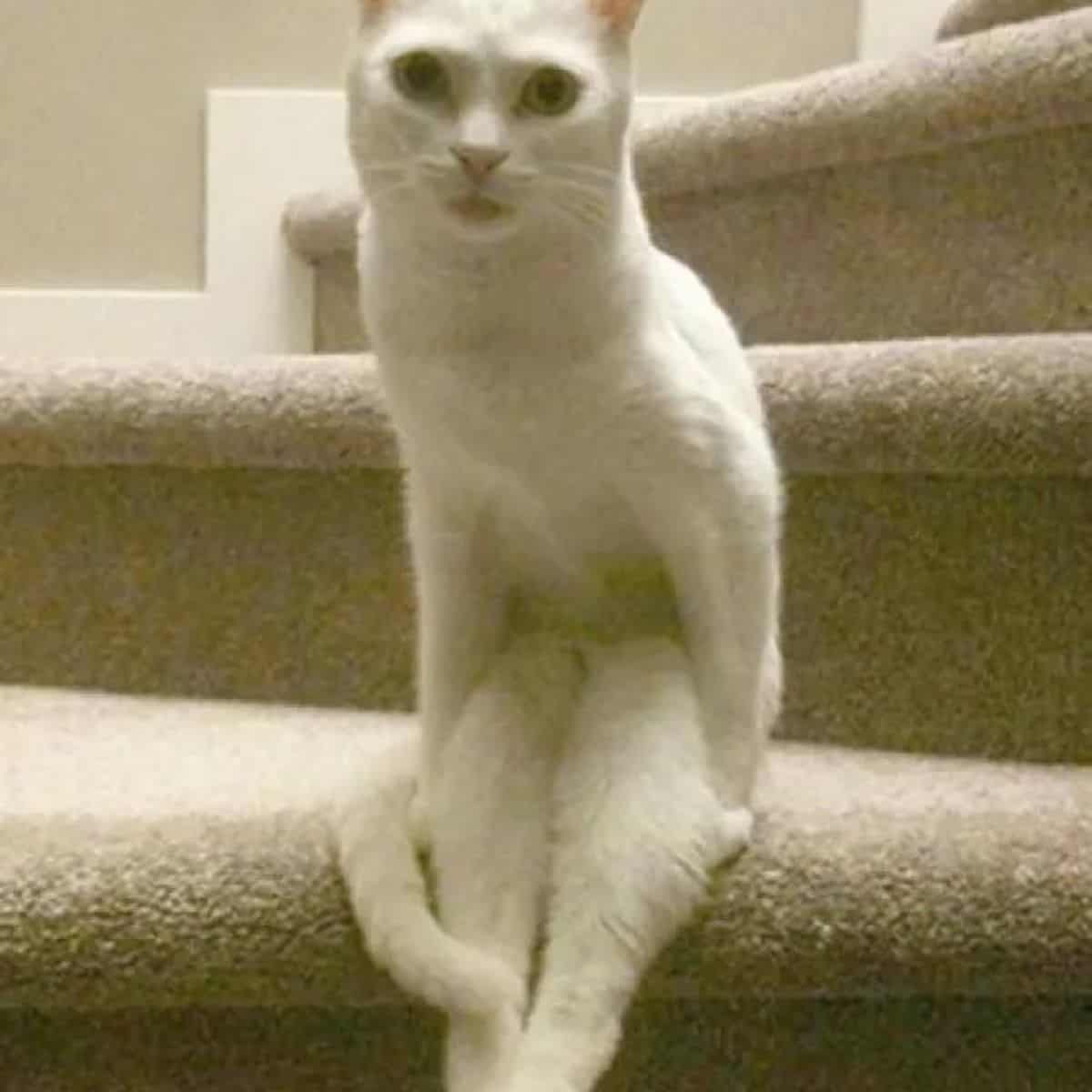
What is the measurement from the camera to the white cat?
2.29 feet

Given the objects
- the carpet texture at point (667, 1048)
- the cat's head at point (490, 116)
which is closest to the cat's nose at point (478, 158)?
the cat's head at point (490, 116)

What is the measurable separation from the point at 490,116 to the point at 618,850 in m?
0.29

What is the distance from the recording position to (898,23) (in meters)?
1.67

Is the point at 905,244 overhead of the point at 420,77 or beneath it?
beneath

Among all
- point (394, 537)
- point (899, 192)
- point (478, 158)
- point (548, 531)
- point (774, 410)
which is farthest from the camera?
point (899, 192)

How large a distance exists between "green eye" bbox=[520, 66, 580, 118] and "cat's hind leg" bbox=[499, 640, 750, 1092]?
0.24 m

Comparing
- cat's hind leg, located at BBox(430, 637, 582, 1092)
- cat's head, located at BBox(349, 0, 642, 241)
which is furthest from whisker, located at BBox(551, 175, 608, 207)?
cat's hind leg, located at BBox(430, 637, 582, 1092)

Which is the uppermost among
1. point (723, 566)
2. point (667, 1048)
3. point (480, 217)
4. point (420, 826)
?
point (480, 217)

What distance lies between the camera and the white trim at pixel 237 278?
1.69 meters

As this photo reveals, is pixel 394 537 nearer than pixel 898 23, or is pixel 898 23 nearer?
pixel 394 537

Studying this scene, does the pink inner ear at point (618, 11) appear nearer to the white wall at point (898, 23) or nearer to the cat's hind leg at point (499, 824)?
the cat's hind leg at point (499, 824)

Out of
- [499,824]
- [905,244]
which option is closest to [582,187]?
[499,824]

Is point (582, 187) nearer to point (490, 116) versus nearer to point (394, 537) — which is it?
point (490, 116)

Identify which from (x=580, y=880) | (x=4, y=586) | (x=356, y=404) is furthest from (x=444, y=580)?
(x=4, y=586)
